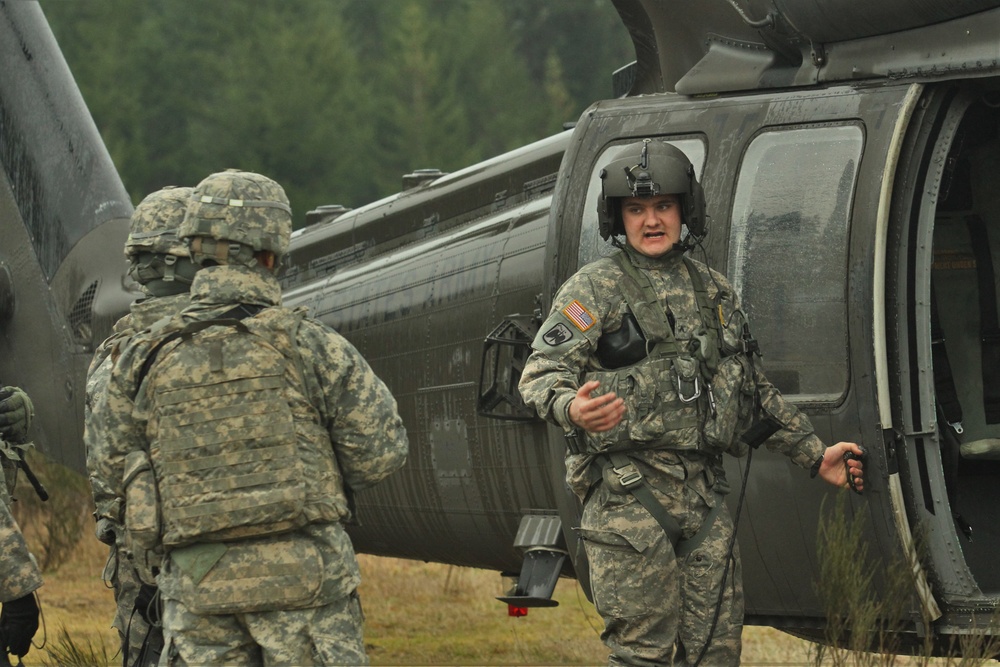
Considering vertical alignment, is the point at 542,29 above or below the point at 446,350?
above

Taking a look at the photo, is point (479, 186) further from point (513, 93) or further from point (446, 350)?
point (513, 93)

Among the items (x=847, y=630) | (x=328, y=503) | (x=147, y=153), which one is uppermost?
(x=147, y=153)

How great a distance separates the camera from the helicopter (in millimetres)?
5594

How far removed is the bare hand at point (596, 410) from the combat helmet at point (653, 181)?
81cm

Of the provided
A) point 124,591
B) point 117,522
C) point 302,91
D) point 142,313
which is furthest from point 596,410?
point 302,91

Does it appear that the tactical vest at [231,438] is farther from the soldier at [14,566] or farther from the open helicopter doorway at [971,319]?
the open helicopter doorway at [971,319]

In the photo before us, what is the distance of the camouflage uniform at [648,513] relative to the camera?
17.0 ft

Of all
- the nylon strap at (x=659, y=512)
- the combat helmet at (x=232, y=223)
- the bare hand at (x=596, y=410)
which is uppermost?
the combat helmet at (x=232, y=223)

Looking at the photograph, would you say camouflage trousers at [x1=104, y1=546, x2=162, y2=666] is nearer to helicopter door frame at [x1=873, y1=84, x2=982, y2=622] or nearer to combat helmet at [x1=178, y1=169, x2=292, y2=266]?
combat helmet at [x1=178, y1=169, x2=292, y2=266]

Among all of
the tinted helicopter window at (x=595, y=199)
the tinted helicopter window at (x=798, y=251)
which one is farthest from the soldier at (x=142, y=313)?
the tinted helicopter window at (x=798, y=251)

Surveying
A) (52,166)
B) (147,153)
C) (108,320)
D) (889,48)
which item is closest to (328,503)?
(889,48)

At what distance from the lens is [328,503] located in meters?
4.60

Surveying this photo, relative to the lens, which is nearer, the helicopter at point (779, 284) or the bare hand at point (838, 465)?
the bare hand at point (838, 465)

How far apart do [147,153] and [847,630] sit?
137 feet
